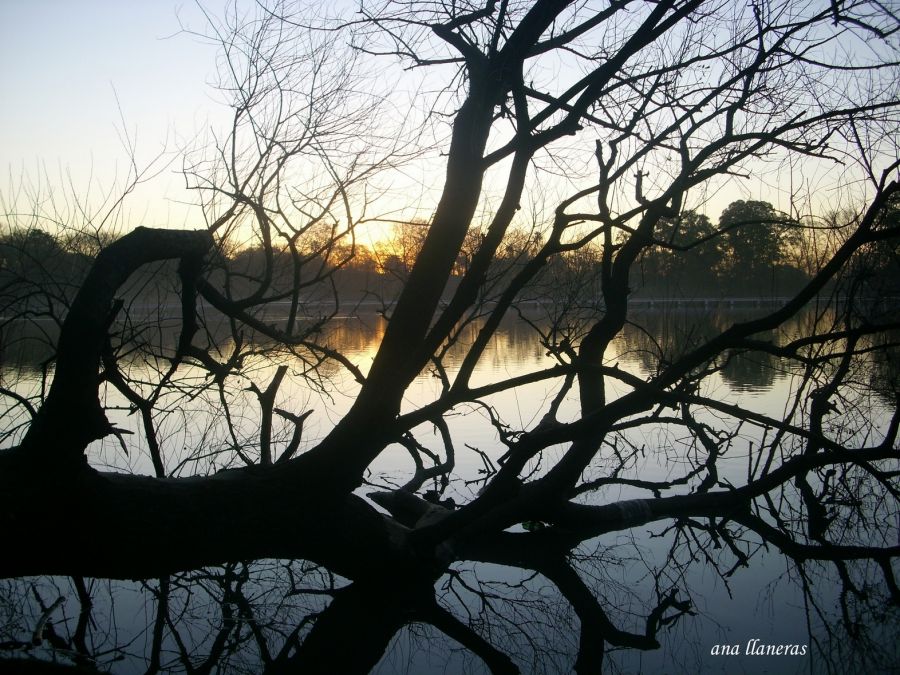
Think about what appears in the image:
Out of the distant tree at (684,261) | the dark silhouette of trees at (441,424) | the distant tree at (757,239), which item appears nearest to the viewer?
the dark silhouette of trees at (441,424)

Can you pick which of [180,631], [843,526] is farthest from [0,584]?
[843,526]

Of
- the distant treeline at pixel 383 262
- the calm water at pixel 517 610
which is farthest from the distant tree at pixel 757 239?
the calm water at pixel 517 610

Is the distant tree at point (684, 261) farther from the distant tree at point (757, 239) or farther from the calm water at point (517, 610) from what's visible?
the calm water at point (517, 610)

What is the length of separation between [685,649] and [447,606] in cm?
114

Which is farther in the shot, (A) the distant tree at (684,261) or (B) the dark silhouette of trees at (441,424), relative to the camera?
(A) the distant tree at (684,261)

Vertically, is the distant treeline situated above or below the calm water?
above

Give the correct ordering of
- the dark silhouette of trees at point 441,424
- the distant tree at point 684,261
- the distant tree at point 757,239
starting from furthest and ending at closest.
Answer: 1. the distant tree at point 684,261
2. the distant tree at point 757,239
3. the dark silhouette of trees at point 441,424

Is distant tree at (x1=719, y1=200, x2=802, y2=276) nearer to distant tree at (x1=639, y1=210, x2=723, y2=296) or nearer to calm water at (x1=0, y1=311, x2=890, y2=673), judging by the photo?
distant tree at (x1=639, y1=210, x2=723, y2=296)

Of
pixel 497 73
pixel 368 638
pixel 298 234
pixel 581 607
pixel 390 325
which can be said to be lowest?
pixel 368 638

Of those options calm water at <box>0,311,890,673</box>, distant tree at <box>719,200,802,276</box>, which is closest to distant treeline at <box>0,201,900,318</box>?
distant tree at <box>719,200,802,276</box>

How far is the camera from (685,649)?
3.31 metres

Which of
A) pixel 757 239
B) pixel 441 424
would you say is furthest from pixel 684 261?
pixel 441 424

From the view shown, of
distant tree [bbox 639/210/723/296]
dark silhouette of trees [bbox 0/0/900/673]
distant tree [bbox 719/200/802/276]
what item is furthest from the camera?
distant tree [bbox 639/210/723/296]

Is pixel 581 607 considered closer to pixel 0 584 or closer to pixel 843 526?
pixel 843 526
